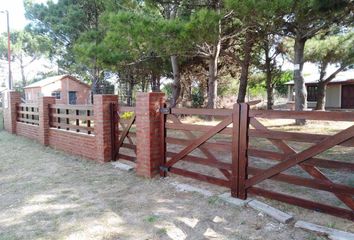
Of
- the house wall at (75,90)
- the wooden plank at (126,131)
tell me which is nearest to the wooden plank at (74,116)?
the wooden plank at (126,131)

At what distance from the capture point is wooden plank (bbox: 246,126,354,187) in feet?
10.4

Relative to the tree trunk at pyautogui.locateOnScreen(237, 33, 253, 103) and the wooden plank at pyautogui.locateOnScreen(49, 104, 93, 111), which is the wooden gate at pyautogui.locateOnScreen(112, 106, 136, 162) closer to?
the wooden plank at pyautogui.locateOnScreen(49, 104, 93, 111)

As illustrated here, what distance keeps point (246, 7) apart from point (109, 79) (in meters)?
24.5

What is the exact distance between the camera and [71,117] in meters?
7.36

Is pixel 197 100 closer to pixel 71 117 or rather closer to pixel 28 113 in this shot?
pixel 28 113

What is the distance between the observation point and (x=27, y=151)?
7.88 metres

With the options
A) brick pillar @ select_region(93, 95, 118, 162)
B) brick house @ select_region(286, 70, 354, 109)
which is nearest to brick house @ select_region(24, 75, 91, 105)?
brick house @ select_region(286, 70, 354, 109)

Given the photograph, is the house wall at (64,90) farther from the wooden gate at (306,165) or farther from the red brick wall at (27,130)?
the wooden gate at (306,165)

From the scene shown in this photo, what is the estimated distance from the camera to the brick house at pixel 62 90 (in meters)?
29.9

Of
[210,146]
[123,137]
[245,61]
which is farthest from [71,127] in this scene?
[245,61]

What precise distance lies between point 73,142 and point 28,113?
3.70 metres

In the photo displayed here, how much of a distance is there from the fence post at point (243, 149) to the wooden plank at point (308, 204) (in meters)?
0.11

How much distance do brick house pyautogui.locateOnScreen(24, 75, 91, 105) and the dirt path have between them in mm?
25897

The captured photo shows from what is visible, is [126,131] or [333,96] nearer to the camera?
[126,131]
